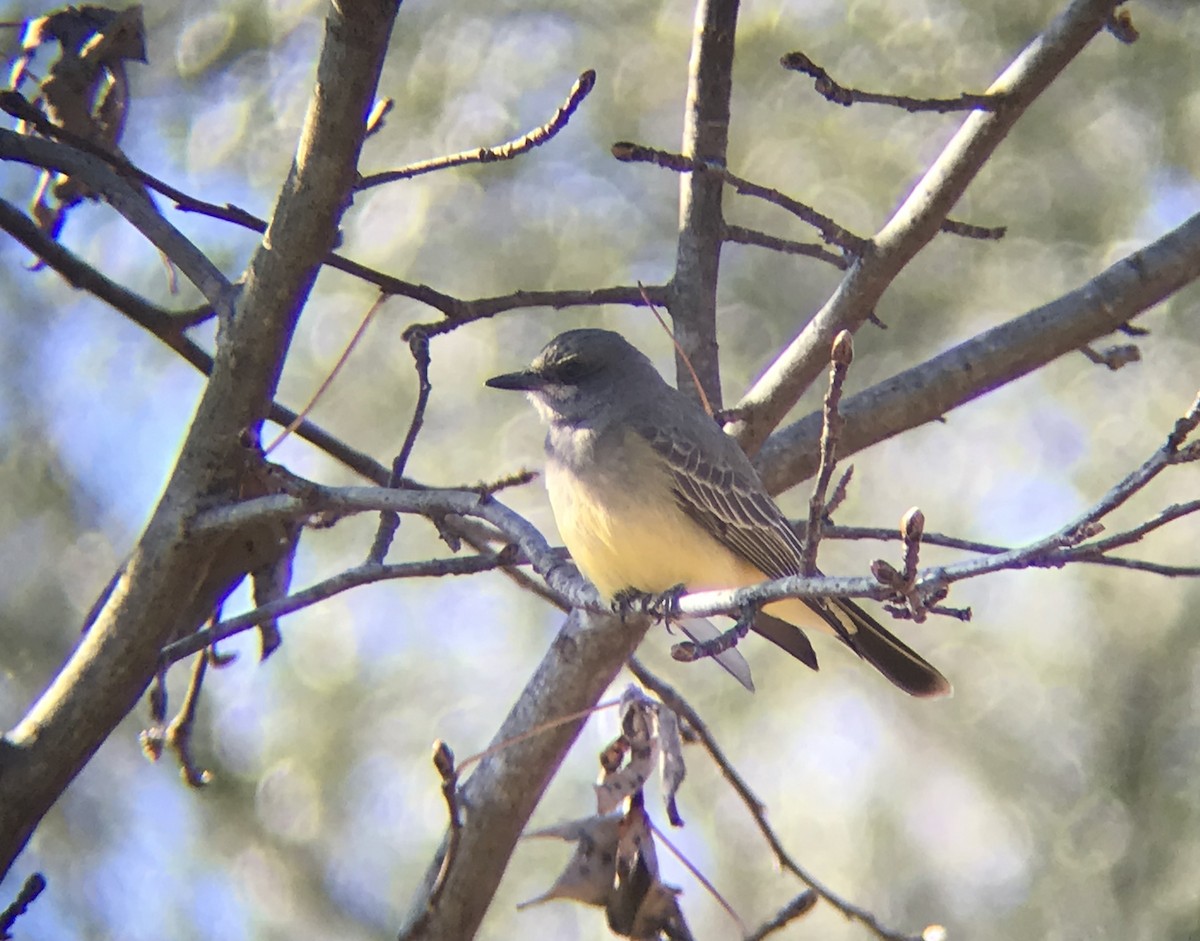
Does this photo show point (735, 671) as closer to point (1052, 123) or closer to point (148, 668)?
point (148, 668)

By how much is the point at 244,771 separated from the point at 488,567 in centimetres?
439

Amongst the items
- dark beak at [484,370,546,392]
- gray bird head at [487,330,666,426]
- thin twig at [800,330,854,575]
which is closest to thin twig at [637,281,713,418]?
gray bird head at [487,330,666,426]

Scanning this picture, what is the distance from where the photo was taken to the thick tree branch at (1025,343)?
13.6ft

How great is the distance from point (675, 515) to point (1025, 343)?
3.80 feet

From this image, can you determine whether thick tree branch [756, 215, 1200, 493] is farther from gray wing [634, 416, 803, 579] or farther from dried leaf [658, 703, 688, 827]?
dried leaf [658, 703, 688, 827]

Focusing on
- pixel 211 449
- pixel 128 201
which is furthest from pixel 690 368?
pixel 128 201

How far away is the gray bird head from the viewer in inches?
190

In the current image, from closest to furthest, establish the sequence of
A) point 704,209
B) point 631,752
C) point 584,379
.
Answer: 1. point 631,752
2. point 704,209
3. point 584,379

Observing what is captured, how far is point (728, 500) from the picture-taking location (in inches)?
175

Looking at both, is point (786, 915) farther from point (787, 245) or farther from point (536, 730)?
point (787, 245)

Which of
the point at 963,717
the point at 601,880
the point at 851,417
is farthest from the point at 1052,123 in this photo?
the point at 601,880

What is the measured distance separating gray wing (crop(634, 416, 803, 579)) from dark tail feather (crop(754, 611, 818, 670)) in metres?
0.32

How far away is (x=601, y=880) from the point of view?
3.18 metres

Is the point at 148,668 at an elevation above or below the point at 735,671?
below
